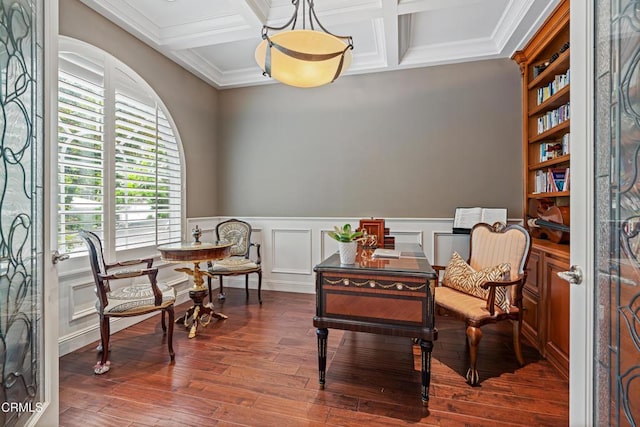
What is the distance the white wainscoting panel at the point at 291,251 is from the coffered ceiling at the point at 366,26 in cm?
235

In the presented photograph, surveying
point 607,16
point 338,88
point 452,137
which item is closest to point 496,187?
point 452,137

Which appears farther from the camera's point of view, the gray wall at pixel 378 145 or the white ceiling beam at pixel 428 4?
the gray wall at pixel 378 145

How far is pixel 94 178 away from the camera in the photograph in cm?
278

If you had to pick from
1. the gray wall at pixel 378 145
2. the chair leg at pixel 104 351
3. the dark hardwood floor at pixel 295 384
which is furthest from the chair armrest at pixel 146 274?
the gray wall at pixel 378 145

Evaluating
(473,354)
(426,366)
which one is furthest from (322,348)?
(473,354)

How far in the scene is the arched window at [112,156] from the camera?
256 centimetres

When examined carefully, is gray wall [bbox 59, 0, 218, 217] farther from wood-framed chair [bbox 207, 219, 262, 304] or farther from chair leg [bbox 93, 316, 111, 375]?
chair leg [bbox 93, 316, 111, 375]

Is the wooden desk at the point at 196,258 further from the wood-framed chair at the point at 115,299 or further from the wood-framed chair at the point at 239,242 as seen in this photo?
the wood-framed chair at the point at 239,242

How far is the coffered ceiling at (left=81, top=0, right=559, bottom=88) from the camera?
2779 mm

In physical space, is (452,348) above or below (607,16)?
below

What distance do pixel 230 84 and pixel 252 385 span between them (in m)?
4.03

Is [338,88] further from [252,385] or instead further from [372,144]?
[252,385]

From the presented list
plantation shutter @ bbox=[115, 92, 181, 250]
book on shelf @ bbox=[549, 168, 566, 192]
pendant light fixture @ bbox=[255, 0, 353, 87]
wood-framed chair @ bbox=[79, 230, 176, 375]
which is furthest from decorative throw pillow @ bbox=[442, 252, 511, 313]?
plantation shutter @ bbox=[115, 92, 181, 250]

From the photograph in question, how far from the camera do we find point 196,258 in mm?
2793
